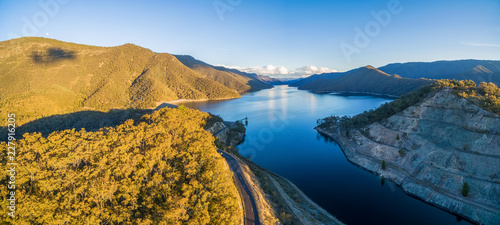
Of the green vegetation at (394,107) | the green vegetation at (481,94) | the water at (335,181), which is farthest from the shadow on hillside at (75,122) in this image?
the green vegetation at (481,94)

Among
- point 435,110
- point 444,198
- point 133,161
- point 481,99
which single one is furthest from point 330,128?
point 133,161

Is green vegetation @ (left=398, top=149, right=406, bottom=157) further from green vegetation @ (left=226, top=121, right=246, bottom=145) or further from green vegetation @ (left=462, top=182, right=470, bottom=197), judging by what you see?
green vegetation @ (left=226, top=121, right=246, bottom=145)

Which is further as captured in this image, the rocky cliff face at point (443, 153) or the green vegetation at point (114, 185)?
the rocky cliff face at point (443, 153)

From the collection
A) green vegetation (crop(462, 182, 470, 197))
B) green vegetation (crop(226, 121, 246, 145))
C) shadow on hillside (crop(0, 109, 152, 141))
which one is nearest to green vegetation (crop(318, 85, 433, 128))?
green vegetation (crop(462, 182, 470, 197))

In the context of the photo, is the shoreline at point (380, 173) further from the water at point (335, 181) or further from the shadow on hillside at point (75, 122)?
the shadow on hillside at point (75, 122)

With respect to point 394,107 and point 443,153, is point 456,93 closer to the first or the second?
point 394,107
